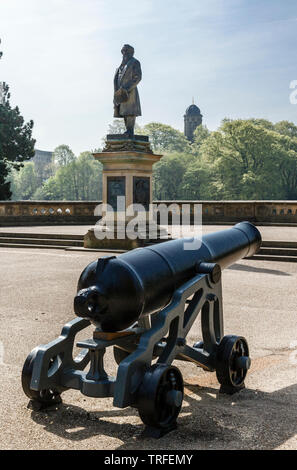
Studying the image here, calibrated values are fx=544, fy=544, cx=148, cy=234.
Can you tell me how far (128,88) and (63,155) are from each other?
70.3m

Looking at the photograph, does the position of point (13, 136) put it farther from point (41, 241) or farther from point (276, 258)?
point (276, 258)

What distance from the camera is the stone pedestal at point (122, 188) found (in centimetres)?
1402

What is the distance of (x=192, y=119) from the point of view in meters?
131

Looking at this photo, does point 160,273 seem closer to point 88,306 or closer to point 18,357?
point 88,306

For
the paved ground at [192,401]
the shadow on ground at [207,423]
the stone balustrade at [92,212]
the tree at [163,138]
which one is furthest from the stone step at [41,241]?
the tree at [163,138]

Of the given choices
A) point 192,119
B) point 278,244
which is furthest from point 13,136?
point 192,119

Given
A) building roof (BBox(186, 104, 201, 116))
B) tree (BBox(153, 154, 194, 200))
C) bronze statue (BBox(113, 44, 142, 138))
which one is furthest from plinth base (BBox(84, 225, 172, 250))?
building roof (BBox(186, 104, 201, 116))

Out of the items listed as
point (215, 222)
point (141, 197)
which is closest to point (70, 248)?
point (141, 197)

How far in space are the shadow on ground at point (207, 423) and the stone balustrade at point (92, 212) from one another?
1792cm

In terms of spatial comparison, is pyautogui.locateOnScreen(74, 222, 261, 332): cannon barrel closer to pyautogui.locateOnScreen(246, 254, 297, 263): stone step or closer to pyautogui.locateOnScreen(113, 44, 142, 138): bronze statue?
pyautogui.locateOnScreen(246, 254, 297, 263): stone step

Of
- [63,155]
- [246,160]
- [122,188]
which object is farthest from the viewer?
[63,155]

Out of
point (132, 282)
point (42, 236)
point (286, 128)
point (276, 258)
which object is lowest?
point (276, 258)

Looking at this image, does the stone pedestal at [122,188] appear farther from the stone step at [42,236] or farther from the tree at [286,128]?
the tree at [286,128]

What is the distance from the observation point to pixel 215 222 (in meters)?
22.4
